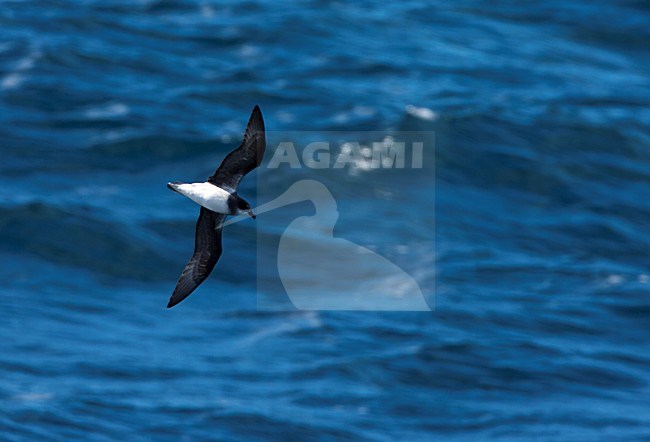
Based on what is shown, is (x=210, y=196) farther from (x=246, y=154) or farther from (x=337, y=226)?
(x=337, y=226)

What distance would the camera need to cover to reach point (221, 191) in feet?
34.0

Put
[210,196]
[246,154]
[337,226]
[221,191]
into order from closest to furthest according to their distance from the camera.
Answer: [210,196], [221,191], [246,154], [337,226]

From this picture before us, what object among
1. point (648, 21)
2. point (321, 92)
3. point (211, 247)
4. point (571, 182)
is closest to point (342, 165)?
point (321, 92)

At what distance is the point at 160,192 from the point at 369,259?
4582mm

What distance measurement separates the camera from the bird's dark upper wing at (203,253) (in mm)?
11438

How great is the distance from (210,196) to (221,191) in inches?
5.7

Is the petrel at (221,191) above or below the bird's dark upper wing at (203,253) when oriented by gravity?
above

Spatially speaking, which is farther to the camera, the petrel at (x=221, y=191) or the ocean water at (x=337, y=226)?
the ocean water at (x=337, y=226)

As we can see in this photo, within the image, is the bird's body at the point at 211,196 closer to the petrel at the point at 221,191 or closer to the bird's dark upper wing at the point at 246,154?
the petrel at the point at 221,191

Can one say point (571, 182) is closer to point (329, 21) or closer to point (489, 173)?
point (489, 173)

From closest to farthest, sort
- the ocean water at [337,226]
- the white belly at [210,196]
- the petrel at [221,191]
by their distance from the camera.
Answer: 1. the white belly at [210,196]
2. the petrel at [221,191]
3. the ocean water at [337,226]

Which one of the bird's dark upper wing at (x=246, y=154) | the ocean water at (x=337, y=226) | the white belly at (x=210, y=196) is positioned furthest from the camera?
the ocean water at (x=337, y=226)

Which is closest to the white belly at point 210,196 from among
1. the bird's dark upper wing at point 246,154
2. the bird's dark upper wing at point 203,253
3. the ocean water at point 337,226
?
the bird's dark upper wing at point 246,154

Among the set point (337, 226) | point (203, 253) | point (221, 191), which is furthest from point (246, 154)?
point (337, 226)
